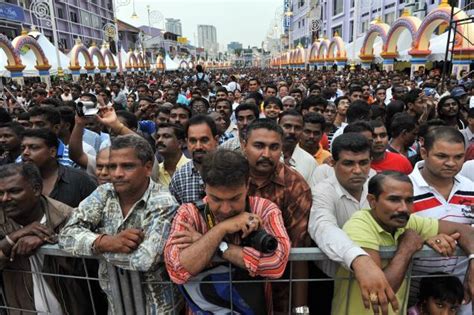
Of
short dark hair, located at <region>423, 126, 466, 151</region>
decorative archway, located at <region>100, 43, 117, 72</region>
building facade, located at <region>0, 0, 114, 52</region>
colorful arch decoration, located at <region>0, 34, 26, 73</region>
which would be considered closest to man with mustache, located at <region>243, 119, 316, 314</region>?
short dark hair, located at <region>423, 126, 466, 151</region>

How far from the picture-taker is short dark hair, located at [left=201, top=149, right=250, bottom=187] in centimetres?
184

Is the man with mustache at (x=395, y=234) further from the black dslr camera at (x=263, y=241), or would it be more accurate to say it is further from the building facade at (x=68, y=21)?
the building facade at (x=68, y=21)

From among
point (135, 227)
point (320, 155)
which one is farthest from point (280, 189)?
point (320, 155)

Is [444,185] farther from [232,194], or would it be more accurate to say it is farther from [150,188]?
[150,188]

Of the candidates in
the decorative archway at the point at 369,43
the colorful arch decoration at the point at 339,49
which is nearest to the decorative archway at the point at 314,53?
the colorful arch decoration at the point at 339,49

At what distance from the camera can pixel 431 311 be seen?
2.24 metres

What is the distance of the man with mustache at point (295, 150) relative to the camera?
340 cm

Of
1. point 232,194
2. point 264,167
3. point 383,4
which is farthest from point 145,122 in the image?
point 383,4

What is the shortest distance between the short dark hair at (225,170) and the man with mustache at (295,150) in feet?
4.71

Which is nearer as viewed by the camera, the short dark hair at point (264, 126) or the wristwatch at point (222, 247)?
the wristwatch at point (222, 247)

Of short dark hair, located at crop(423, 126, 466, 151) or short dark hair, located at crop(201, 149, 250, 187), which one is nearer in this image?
short dark hair, located at crop(201, 149, 250, 187)

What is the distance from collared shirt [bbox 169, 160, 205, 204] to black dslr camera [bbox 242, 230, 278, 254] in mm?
1121

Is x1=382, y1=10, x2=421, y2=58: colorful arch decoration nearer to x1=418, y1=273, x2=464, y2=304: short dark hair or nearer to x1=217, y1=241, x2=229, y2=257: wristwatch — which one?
x1=418, y1=273, x2=464, y2=304: short dark hair

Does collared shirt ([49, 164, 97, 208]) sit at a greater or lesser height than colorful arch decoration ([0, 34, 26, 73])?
lesser
